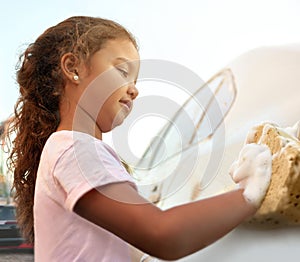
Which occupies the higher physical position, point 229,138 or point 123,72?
point 123,72

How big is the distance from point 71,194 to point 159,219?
0.31 feet

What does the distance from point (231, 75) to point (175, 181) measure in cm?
21

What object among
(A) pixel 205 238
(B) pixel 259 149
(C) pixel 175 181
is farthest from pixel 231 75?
(A) pixel 205 238

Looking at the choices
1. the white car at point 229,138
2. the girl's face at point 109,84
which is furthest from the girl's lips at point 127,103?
the white car at point 229,138

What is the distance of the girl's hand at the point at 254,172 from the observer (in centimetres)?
53

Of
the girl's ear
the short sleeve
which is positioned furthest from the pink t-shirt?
the girl's ear

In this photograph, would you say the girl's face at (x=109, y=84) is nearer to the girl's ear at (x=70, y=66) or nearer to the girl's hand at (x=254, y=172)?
the girl's ear at (x=70, y=66)

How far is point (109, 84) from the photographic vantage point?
0.61m

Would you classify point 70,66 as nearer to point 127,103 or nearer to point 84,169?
point 127,103

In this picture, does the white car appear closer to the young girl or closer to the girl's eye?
the young girl

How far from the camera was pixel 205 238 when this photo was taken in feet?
1.61

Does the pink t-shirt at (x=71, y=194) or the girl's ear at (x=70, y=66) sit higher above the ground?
the girl's ear at (x=70, y=66)

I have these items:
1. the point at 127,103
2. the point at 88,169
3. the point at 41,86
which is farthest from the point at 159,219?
the point at 41,86

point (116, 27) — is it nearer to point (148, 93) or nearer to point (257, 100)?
point (148, 93)
